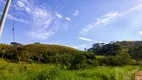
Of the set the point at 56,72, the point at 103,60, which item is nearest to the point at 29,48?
the point at 103,60

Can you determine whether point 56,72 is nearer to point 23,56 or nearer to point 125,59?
point 23,56

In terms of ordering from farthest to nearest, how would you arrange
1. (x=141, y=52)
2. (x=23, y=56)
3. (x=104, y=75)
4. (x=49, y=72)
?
1. (x=141, y=52)
2. (x=23, y=56)
3. (x=104, y=75)
4. (x=49, y=72)

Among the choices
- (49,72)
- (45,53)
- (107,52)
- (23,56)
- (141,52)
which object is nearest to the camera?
(49,72)

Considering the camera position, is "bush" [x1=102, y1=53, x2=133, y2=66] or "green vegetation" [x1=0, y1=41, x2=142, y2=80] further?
"bush" [x1=102, y1=53, x2=133, y2=66]

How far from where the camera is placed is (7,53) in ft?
182

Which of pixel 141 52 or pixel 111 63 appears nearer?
pixel 111 63

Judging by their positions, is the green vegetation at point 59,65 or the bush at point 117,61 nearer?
the green vegetation at point 59,65

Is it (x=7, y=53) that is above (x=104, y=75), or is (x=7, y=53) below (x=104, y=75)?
above

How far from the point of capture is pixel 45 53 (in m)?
62.5

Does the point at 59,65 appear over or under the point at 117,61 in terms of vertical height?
under

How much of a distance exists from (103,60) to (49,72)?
52.7 metres

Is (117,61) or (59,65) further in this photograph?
(117,61)

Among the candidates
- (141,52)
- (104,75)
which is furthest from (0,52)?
(141,52)

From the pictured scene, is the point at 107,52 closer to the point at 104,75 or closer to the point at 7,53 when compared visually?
the point at 7,53
